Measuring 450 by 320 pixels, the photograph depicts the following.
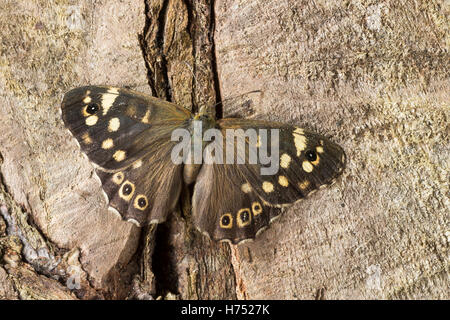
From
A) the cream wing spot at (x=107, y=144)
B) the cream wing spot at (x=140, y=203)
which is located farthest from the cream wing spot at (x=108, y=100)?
the cream wing spot at (x=140, y=203)

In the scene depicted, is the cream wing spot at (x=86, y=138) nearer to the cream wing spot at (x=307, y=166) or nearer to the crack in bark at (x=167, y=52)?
the crack in bark at (x=167, y=52)

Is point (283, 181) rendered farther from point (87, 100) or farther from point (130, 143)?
point (87, 100)

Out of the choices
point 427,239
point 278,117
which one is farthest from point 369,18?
point 427,239

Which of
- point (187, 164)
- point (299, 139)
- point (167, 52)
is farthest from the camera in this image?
point (167, 52)

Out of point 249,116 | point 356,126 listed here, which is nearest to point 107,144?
point 249,116

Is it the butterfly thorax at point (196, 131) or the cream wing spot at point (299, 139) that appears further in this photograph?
the butterfly thorax at point (196, 131)
